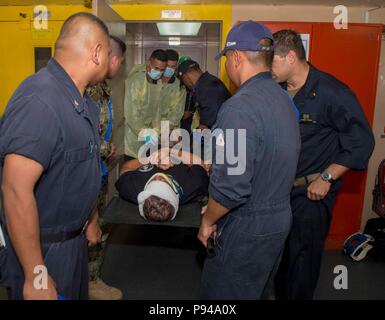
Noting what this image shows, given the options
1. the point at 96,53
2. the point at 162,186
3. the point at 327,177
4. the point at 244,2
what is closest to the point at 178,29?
the point at 244,2

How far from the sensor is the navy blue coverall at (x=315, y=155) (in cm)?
223

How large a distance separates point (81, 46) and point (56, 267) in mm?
848

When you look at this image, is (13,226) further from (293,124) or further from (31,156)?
(293,124)

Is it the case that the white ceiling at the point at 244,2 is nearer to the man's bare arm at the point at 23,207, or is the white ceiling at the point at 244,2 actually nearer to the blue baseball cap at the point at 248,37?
the blue baseball cap at the point at 248,37

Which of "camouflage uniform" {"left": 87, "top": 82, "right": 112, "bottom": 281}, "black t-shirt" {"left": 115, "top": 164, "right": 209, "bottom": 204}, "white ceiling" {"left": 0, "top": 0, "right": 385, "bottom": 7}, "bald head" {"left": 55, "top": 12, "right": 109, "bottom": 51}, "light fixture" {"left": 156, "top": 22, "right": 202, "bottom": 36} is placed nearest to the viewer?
"bald head" {"left": 55, "top": 12, "right": 109, "bottom": 51}

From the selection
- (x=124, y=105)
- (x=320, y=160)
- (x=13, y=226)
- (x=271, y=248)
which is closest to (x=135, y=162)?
(x=124, y=105)

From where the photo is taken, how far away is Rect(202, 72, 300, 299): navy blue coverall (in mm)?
1553

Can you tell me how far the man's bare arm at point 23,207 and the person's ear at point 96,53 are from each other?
1.57ft

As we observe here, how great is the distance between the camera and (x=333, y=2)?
3.45 m

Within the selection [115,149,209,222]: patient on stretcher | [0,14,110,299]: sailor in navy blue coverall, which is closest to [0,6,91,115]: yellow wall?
[115,149,209,222]: patient on stretcher

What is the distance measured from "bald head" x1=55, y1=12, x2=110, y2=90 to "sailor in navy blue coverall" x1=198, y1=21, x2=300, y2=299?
56 cm

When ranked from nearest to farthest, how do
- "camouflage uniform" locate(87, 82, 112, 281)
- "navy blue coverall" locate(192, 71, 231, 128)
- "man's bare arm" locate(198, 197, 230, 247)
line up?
"man's bare arm" locate(198, 197, 230, 247) → "camouflage uniform" locate(87, 82, 112, 281) → "navy blue coverall" locate(192, 71, 231, 128)

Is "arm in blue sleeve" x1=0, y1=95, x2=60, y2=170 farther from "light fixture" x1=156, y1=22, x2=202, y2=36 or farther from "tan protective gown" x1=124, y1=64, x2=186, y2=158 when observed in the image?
"light fixture" x1=156, y1=22, x2=202, y2=36

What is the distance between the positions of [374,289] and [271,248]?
6.00 feet
